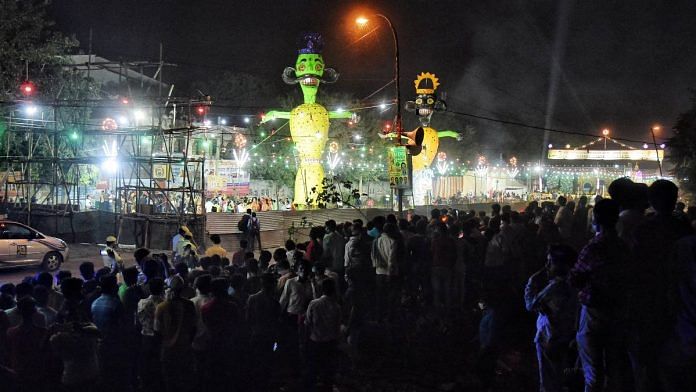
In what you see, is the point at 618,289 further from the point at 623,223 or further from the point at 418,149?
the point at 418,149

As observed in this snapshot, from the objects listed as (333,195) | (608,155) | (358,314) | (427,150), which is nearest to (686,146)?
(427,150)

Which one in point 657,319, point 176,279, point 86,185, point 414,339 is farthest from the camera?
point 86,185

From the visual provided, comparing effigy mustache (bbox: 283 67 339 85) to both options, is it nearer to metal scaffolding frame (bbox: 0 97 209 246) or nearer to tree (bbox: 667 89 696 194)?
metal scaffolding frame (bbox: 0 97 209 246)

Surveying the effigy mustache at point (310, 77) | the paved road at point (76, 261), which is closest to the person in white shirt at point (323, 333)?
the paved road at point (76, 261)

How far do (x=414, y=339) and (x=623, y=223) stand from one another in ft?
13.1

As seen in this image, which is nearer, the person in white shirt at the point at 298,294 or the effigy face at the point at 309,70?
the person in white shirt at the point at 298,294

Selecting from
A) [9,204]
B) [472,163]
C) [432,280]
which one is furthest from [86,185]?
[472,163]

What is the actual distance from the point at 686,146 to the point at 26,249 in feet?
77.4

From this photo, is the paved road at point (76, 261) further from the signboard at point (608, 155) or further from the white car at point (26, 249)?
the signboard at point (608, 155)

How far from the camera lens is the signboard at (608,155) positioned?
55.9 m

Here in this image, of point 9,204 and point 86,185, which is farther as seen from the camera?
point 86,185

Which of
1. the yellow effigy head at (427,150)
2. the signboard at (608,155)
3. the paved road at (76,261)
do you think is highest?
the signboard at (608,155)

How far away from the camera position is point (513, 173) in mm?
61781

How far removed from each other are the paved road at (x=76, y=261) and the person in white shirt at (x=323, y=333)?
10.6m
